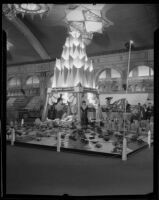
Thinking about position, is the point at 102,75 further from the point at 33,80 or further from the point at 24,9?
the point at 24,9

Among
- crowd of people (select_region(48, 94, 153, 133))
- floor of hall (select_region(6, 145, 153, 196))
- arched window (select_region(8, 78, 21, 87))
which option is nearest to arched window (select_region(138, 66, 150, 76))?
crowd of people (select_region(48, 94, 153, 133))

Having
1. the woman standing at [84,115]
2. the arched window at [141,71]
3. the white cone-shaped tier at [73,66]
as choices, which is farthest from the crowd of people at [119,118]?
the arched window at [141,71]

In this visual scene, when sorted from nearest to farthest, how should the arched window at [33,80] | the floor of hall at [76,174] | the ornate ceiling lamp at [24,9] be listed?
1. the ornate ceiling lamp at [24,9]
2. the floor of hall at [76,174]
3. the arched window at [33,80]

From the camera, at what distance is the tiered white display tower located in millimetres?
2791

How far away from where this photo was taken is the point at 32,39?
292 cm

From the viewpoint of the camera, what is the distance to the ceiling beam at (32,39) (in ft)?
9.06

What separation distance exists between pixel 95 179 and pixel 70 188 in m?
0.35

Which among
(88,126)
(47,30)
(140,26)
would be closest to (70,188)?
(88,126)

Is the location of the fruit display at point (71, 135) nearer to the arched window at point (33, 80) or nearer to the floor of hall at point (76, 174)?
the floor of hall at point (76, 174)

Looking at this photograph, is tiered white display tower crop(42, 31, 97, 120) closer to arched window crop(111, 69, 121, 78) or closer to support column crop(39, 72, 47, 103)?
support column crop(39, 72, 47, 103)

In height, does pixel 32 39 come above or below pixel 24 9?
below

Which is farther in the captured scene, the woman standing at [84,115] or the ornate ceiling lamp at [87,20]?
the woman standing at [84,115]

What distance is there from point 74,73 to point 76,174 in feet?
4.45

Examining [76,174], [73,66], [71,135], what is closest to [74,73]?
[73,66]
